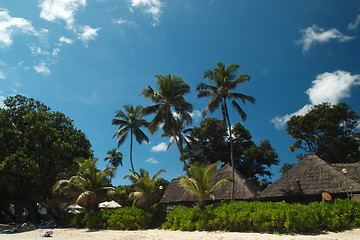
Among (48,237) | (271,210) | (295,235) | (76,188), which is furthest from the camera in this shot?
(76,188)

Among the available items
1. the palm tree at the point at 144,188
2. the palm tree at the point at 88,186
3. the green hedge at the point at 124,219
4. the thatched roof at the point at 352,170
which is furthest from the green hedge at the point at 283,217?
the thatched roof at the point at 352,170

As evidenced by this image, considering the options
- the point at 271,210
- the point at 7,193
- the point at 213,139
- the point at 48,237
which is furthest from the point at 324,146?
the point at 7,193

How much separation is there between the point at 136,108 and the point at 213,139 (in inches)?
384

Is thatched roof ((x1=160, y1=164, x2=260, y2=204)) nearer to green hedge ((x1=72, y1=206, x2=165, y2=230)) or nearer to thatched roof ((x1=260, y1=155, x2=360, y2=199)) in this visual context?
thatched roof ((x1=260, y1=155, x2=360, y2=199))

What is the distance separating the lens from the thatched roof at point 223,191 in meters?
18.7

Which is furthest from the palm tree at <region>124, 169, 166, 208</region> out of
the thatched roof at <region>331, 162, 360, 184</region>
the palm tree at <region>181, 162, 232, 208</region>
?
the thatched roof at <region>331, 162, 360, 184</region>

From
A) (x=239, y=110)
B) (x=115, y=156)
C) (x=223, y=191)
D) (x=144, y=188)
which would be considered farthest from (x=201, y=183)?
(x=115, y=156)

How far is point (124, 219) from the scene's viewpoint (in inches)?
555

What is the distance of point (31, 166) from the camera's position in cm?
1650

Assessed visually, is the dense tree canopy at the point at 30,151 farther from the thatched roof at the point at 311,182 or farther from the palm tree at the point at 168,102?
the thatched roof at the point at 311,182

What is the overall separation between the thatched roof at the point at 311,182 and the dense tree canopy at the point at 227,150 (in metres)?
12.9

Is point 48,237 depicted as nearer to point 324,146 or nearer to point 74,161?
point 74,161

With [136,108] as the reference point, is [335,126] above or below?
below

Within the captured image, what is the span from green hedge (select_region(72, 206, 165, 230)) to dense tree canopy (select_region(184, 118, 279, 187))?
54.8ft
